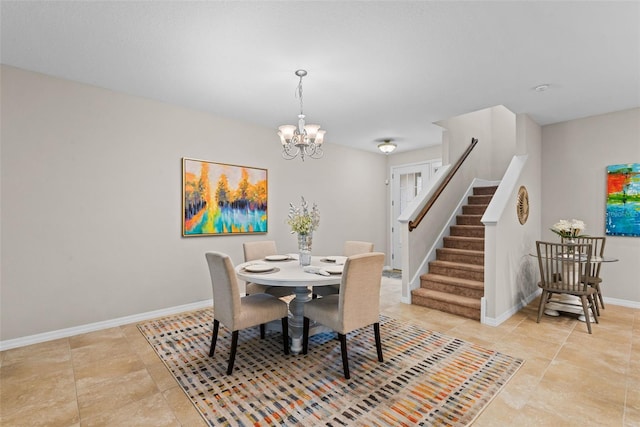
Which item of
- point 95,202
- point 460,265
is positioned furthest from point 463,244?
point 95,202

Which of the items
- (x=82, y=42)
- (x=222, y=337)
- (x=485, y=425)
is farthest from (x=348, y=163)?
(x=485, y=425)

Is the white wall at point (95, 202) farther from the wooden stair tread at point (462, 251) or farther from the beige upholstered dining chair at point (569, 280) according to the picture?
the beige upholstered dining chair at point (569, 280)

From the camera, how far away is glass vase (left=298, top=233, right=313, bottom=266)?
2.99m

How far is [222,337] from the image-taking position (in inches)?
120

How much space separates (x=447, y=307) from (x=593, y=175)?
9.29 ft

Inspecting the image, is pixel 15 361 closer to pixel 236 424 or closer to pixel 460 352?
pixel 236 424

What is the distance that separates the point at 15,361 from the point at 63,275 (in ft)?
2.60

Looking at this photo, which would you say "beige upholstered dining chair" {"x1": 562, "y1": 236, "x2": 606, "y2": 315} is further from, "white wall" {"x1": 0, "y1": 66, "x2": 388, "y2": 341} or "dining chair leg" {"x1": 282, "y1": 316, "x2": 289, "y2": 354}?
"white wall" {"x1": 0, "y1": 66, "x2": 388, "y2": 341}

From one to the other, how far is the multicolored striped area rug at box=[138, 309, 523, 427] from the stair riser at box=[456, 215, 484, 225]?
2415mm

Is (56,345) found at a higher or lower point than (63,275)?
lower

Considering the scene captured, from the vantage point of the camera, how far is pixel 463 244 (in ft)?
15.0

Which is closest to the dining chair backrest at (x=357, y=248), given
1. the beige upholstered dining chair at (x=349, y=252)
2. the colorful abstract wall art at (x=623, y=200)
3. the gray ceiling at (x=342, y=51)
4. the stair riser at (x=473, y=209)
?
the beige upholstered dining chair at (x=349, y=252)

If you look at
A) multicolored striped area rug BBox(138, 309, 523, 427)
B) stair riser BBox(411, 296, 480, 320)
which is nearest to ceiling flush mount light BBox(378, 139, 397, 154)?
stair riser BBox(411, 296, 480, 320)

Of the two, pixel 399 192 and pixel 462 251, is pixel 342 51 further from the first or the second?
pixel 399 192
